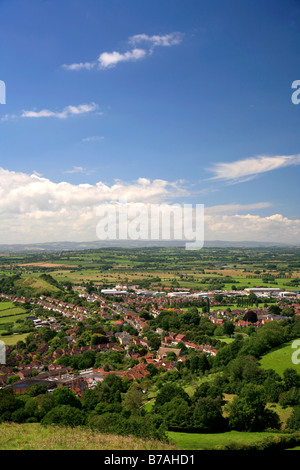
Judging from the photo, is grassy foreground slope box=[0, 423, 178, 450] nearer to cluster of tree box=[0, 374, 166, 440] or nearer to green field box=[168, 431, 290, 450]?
cluster of tree box=[0, 374, 166, 440]

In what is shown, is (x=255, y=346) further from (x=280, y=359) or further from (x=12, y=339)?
(x=12, y=339)

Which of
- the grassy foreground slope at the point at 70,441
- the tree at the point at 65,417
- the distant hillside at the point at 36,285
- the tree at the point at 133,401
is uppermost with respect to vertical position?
the grassy foreground slope at the point at 70,441

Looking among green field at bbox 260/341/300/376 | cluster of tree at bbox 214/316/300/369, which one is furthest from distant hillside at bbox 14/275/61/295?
green field at bbox 260/341/300/376

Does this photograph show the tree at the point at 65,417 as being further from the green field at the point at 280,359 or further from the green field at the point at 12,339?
the green field at the point at 12,339

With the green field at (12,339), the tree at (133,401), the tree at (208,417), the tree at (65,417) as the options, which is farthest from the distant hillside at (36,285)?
the tree at (208,417)

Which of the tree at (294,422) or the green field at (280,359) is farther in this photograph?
the green field at (280,359)

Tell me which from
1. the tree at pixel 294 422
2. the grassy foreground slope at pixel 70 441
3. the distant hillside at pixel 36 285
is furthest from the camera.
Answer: the distant hillside at pixel 36 285

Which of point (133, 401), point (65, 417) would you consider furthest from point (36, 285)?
point (65, 417)
